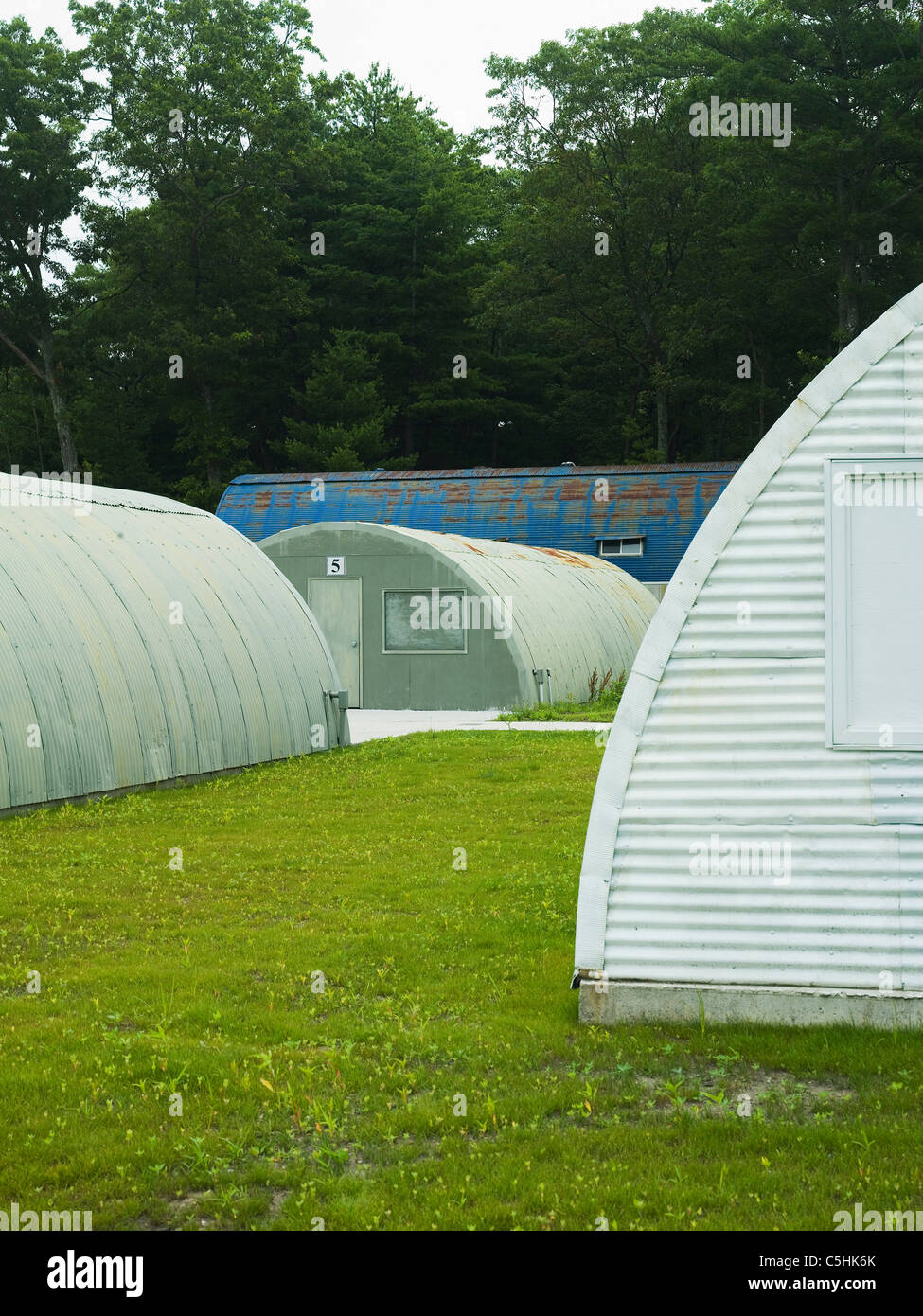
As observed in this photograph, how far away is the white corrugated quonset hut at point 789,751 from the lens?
6543mm

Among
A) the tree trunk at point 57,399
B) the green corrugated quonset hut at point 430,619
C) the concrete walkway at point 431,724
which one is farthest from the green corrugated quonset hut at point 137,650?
the tree trunk at point 57,399

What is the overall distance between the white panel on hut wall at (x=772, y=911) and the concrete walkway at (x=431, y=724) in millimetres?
12636

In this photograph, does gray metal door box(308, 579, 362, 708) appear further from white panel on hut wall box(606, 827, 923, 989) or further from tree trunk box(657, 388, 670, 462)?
tree trunk box(657, 388, 670, 462)

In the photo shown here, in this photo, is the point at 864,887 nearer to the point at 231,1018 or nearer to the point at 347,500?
the point at 231,1018

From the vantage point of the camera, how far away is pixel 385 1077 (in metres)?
6.14

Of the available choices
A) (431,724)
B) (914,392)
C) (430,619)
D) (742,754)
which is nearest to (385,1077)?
(742,754)

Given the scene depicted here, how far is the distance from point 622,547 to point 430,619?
479 inches

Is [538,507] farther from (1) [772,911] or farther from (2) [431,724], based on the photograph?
(1) [772,911]

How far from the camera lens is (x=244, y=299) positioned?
165 feet

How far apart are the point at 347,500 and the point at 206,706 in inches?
827

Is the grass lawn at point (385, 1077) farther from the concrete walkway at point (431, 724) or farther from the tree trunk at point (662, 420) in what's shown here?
the tree trunk at point (662, 420)

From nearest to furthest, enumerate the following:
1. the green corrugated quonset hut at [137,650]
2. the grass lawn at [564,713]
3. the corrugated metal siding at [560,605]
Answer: the green corrugated quonset hut at [137,650], the grass lawn at [564,713], the corrugated metal siding at [560,605]

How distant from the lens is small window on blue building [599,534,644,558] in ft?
A: 115

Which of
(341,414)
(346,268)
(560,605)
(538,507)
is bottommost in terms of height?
A: (560,605)
